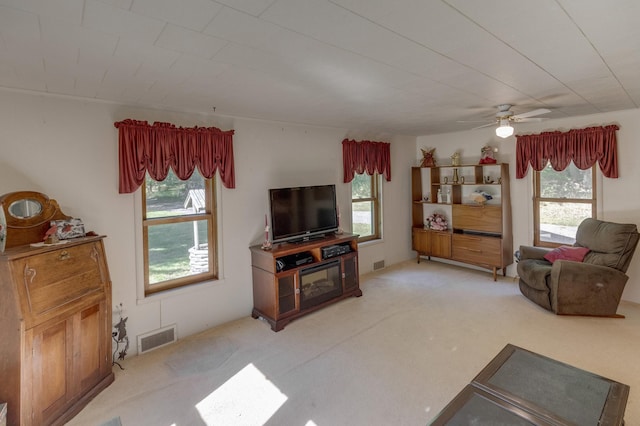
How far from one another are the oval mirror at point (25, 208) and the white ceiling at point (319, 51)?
874mm

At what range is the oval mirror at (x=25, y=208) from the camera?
7.58 feet

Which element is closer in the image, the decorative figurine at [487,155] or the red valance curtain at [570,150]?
the red valance curtain at [570,150]

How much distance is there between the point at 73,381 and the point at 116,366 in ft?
1.91

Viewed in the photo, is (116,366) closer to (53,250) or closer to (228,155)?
(53,250)

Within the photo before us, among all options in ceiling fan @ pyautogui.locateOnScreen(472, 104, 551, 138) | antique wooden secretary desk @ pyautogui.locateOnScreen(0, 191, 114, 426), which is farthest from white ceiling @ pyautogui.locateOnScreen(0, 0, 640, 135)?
antique wooden secretary desk @ pyautogui.locateOnScreen(0, 191, 114, 426)

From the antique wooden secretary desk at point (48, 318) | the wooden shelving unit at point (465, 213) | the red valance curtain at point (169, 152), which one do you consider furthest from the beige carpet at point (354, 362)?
the red valance curtain at point (169, 152)

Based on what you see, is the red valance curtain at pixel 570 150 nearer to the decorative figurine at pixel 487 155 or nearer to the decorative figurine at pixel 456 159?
the decorative figurine at pixel 487 155

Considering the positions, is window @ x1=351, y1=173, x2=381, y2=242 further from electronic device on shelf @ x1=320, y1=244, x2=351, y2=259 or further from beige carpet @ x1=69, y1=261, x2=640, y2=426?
beige carpet @ x1=69, y1=261, x2=640, y2=426

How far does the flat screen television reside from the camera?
3.81 m

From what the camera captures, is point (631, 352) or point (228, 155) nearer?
point (631, 352)

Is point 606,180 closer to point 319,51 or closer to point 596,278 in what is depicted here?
point 596,278

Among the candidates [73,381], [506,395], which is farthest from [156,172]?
[506,395]

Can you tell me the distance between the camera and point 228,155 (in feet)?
11.7

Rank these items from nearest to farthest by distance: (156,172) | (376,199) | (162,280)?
1. (156,172)
2. (162,280)
3. (376,199)
